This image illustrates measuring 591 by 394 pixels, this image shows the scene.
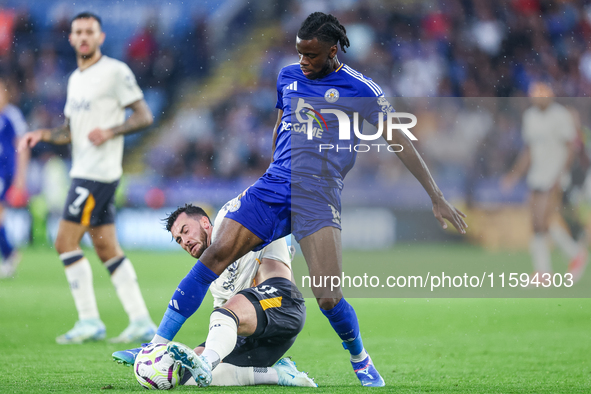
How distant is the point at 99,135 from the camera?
5.67 m

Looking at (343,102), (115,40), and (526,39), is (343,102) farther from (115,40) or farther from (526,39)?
(115,40)

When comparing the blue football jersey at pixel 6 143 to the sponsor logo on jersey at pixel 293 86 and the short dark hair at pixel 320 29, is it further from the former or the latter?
the short dark hair at pixel 320 29

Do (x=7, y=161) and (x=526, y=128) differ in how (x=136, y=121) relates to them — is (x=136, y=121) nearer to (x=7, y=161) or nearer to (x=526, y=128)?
(x=526, y=128)

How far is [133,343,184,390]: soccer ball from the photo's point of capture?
3092 mm

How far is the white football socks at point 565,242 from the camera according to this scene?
8.64 metres

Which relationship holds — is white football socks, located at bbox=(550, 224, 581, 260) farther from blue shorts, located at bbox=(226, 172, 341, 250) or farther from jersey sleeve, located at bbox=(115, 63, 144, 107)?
blue shorts, located at bbox=(226, 172, 341, 250)

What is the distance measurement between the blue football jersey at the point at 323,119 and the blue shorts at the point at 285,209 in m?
0.08

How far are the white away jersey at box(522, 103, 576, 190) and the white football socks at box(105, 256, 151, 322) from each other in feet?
16.2

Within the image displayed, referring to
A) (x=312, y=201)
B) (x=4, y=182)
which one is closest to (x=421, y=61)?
(x=4, y=182)

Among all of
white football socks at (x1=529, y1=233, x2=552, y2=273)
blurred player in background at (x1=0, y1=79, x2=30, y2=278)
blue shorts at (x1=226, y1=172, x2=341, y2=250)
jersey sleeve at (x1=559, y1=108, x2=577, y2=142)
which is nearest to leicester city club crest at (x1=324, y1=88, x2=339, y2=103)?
blue shorts at (x1=226, y1=172, x2=341, y2=250)

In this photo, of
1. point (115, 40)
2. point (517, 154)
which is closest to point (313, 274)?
point (517, 154)

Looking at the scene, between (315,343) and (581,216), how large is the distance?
605cm

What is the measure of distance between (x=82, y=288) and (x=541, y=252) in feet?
16.6

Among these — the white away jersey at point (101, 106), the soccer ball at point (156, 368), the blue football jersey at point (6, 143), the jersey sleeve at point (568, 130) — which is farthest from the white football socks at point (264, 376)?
the blue football jersey at point (6, 143)
